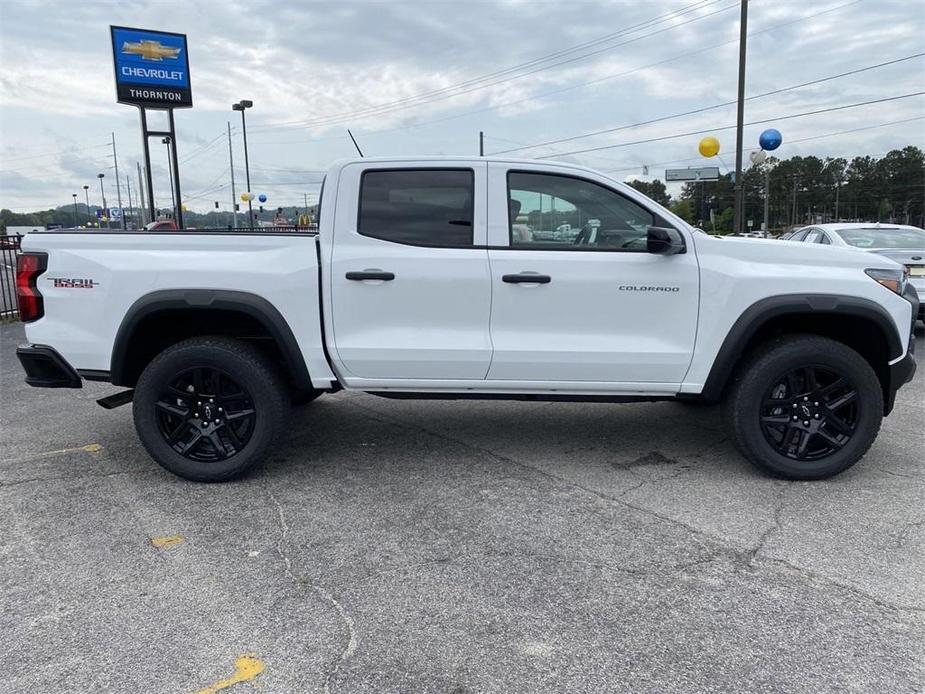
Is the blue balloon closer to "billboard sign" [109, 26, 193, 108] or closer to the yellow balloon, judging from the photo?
the yellow balloon

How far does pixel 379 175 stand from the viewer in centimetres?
433

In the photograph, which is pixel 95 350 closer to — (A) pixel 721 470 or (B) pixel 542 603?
(B) pixel 542 603

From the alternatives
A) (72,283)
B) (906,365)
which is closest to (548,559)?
(906,365)

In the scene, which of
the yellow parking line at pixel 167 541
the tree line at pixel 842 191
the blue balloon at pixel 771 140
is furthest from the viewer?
the tree line at pixel 842 191

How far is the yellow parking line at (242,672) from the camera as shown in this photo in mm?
2410

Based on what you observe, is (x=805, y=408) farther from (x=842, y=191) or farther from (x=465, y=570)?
(x=842, y=191)

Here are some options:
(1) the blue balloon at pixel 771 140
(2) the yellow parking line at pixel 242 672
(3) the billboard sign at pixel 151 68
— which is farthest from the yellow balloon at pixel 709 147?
(2) the yellow parking line at pixel 242 672

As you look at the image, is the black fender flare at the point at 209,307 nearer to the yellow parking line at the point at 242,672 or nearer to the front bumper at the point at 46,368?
the front bumper at the point at 46,368

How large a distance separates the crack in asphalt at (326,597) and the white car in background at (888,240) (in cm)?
815

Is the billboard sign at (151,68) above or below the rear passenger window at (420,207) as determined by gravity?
above

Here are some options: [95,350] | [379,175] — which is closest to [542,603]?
[379,175]

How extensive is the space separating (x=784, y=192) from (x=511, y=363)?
410 ft

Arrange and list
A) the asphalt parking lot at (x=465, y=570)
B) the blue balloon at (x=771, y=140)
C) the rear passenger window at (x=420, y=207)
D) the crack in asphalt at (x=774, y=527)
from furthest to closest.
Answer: the blue balloon at (x=771, y=140) < the rear passenger window at (x=420, y=207) < the crack in asphalt at (x=774, y=527) < the asphalt parking lot at (x=465, y=570)

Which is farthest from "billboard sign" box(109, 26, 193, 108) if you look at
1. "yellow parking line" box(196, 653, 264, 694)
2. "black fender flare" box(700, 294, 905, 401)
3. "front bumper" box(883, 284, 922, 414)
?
"yellow parking line" box(196, 653, 264, 694)
